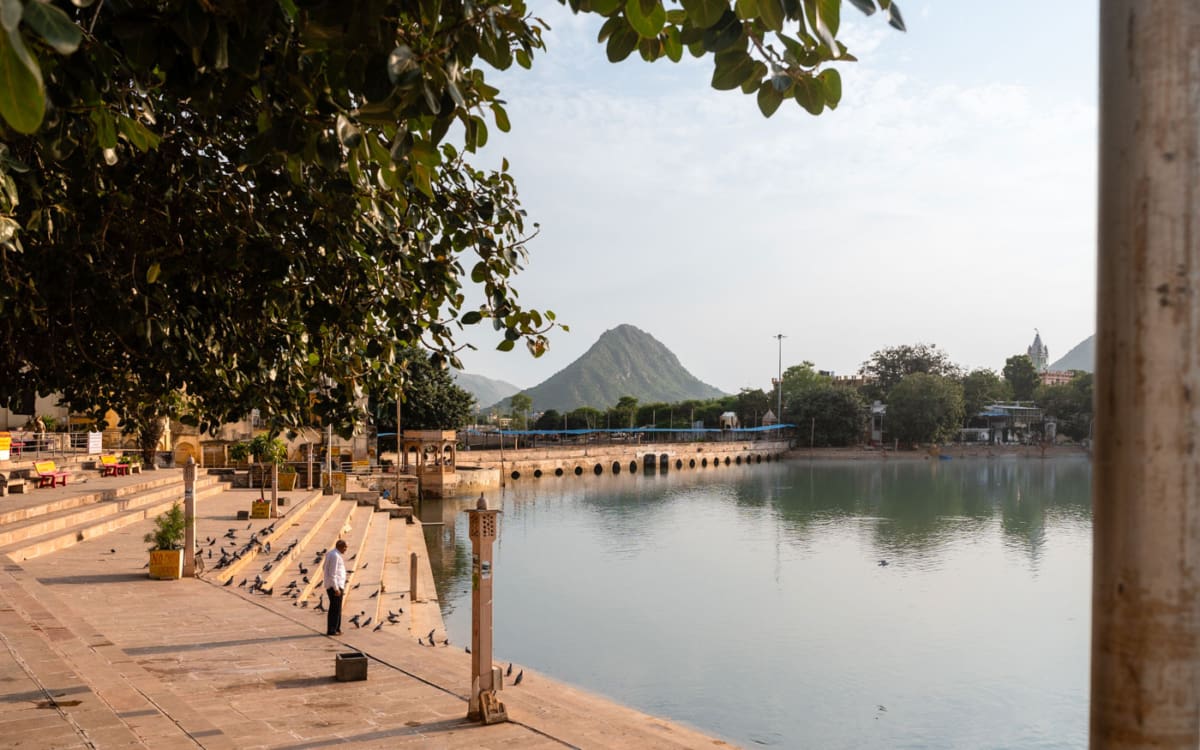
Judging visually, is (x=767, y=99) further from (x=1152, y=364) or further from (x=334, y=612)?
(x=334, y=612)

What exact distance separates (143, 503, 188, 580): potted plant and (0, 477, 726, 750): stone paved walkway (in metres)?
0.40

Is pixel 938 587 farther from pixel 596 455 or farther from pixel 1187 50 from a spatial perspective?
pixel 596 455

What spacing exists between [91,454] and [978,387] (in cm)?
8711

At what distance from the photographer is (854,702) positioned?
15195mm

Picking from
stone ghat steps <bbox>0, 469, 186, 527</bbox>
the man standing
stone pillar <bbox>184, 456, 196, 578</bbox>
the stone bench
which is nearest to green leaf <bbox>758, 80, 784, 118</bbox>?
the man standing

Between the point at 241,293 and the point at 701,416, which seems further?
the point at 701,416

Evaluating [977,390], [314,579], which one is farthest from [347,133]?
[977,390]

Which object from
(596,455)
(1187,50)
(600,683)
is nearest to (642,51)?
(1187,50)

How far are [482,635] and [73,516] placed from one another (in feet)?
38.0

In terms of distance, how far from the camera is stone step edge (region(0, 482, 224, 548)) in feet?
44.2

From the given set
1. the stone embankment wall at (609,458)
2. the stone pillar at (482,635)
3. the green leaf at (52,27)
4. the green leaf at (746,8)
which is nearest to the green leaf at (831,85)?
the green leaf at (746,8)

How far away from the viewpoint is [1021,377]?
103875mm

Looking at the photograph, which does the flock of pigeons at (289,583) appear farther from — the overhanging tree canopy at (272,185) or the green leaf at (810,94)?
the green leaf at (810,94)

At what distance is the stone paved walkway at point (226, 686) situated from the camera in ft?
19.6
